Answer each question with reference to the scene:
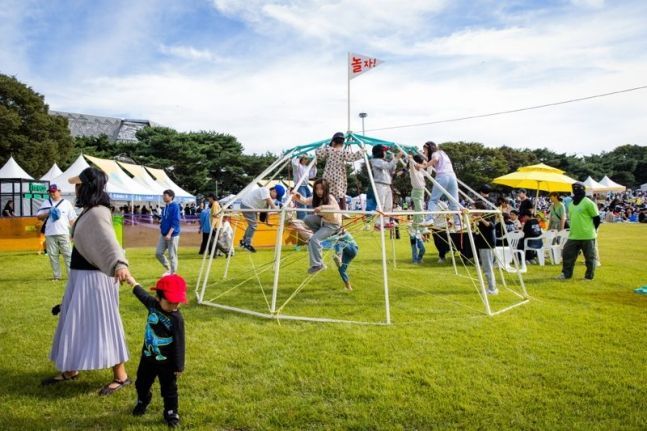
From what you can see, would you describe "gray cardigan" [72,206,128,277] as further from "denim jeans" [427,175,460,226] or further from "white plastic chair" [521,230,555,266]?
"white plastic chair" [521,230,555,266]

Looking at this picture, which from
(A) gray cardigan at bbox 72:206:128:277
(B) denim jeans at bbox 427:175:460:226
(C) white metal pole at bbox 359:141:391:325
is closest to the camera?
(A) gray cardigan at bbox 72:206:128:277

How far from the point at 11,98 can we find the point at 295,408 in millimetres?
38205

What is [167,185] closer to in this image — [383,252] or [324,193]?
[324,193]

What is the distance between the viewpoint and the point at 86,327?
388 centimetres

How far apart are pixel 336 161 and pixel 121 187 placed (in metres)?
20.2

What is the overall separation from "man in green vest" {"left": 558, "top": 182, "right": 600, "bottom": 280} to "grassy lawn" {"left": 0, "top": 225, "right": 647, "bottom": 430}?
49.0 inches

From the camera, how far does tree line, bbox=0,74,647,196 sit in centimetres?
3241

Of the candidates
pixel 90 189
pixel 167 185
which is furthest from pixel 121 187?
pixel 90 189

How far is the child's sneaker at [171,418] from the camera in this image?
339 cm

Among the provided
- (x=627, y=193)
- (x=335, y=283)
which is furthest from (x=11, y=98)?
(x=627, y=193)

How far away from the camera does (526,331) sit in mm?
5723

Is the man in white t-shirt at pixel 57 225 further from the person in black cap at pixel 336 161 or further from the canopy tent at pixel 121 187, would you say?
the canopy tent at pixel 121 187

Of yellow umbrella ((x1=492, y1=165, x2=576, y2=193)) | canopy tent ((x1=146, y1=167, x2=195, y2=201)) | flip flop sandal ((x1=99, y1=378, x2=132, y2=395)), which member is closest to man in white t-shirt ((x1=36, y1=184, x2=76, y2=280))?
flip flop sandal ((x1=99, y1=378, x2=132, y2=395))

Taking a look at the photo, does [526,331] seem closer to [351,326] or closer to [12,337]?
[351,326]
